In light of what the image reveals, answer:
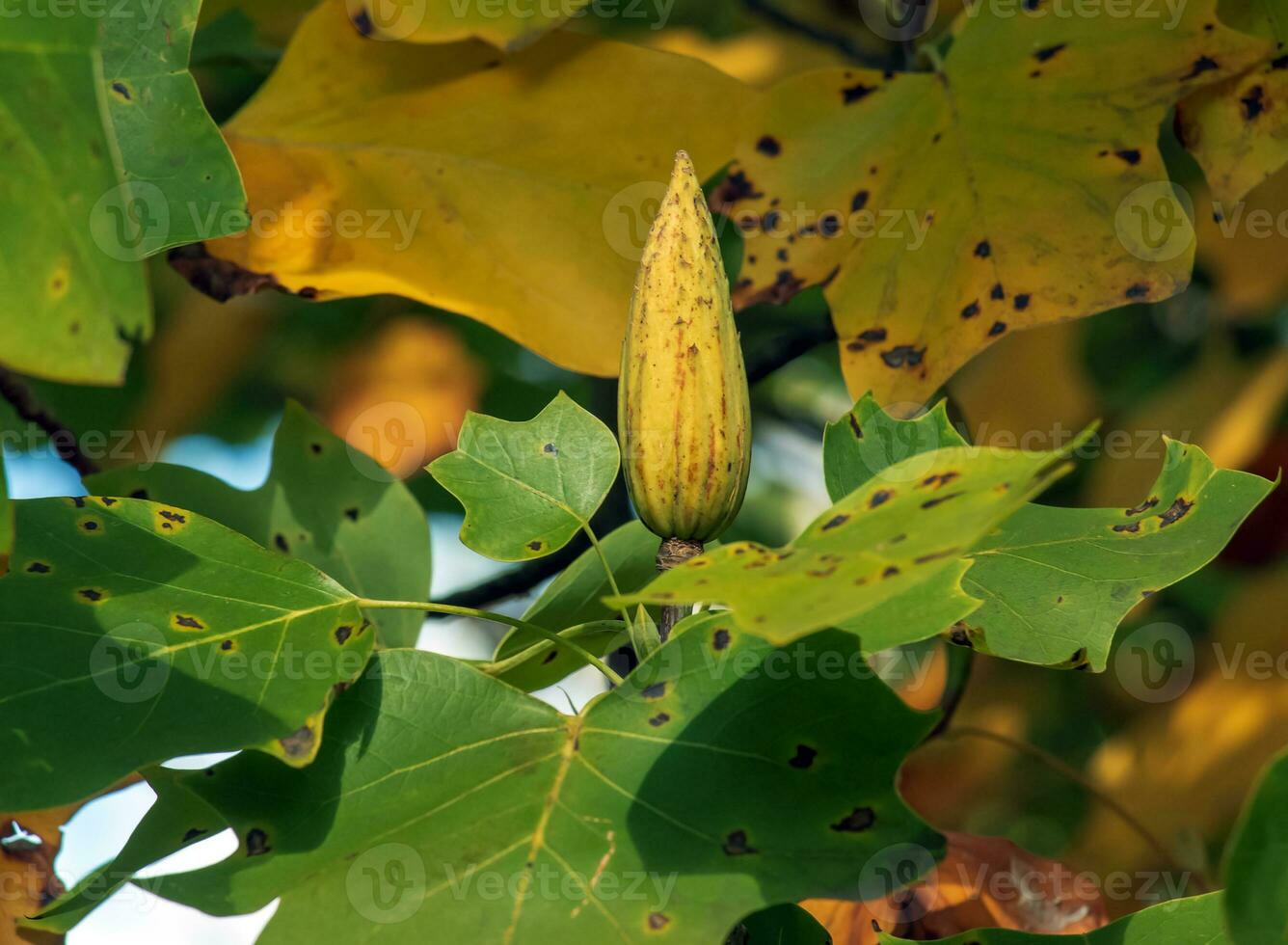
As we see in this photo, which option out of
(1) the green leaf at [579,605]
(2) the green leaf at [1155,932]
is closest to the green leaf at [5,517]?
(1) the green leaf at [579,605]

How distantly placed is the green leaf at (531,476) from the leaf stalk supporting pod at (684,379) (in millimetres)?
62

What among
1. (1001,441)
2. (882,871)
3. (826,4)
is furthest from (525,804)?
(826,4)

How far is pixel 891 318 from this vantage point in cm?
80

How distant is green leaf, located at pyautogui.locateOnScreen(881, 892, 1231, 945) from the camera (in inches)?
22.1

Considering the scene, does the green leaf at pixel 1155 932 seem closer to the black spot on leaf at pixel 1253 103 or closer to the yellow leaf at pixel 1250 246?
the black spot on leaf at pixel 1253 103

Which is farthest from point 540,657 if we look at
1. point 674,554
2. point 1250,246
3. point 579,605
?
point 1250,246

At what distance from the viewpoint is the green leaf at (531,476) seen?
0.58 m

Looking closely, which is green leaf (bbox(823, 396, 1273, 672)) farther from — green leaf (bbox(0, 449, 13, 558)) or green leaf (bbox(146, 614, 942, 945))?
green leaf (bbox(0, 449, 13, 558))

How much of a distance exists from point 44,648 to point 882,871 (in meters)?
0.37

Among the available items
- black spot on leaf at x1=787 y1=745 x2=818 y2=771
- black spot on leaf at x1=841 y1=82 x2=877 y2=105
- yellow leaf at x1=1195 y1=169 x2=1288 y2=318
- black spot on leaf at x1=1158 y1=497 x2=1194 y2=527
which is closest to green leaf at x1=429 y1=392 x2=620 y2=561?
black spot on leaf at x1=787 y1=745 x2=818 y2=771

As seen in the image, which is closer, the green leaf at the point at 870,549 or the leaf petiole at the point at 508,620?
the green leaf at the point at 870,549

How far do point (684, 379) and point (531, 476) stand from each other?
119 mm

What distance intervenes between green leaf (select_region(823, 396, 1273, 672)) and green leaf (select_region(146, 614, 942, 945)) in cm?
12

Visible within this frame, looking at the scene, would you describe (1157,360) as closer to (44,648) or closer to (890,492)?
(890,492)
